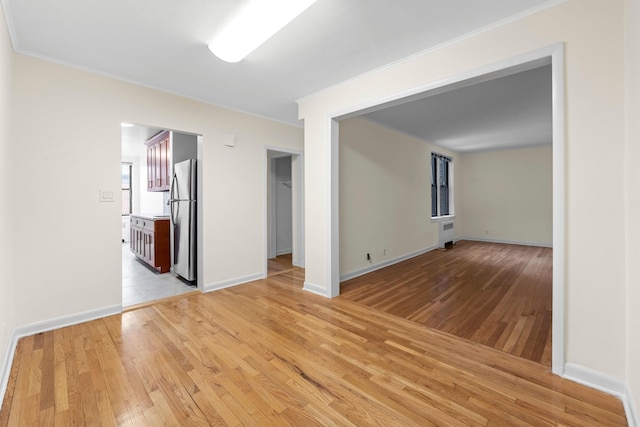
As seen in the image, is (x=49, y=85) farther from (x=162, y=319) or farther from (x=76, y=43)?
(x=162, y=319)

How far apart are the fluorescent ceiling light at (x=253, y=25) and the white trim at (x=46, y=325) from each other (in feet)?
8.81

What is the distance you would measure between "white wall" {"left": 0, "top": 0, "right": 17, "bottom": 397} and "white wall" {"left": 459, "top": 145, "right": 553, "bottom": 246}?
8.93m

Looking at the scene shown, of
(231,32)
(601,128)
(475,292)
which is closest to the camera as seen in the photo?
(601,128)

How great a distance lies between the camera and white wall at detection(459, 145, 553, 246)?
6.84 metres

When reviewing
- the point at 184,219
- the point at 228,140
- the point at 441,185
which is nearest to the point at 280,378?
the point at 184,219

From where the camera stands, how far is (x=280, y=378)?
5.72 feet

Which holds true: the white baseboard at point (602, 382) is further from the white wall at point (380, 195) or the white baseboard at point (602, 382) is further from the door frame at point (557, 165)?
the white wall at point (380, 195)

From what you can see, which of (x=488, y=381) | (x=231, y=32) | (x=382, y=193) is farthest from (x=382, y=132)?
(x=488, y=381)

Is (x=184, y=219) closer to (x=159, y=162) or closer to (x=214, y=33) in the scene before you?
(x=159, y=162)

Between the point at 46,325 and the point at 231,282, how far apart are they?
1.81 metres

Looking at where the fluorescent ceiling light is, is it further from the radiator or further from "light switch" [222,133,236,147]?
the radiator

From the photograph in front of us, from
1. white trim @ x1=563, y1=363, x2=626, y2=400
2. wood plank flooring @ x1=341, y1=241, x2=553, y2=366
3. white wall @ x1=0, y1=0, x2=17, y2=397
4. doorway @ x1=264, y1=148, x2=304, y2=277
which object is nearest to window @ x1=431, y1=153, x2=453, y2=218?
wood plank flooring @ x1=341, y1=241, x2=553, y2=366

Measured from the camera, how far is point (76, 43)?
220cm

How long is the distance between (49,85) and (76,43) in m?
0.56
